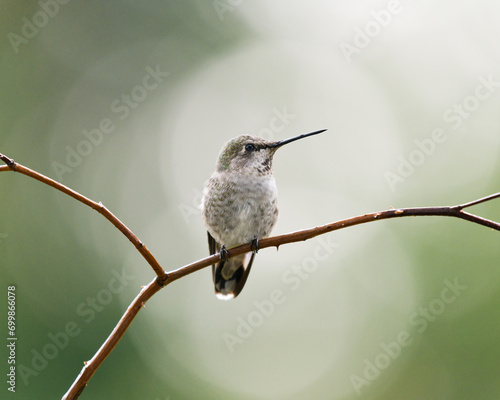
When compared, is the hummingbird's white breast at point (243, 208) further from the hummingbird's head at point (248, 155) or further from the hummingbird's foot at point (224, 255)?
the hummingbird's foot at point (224, 255)

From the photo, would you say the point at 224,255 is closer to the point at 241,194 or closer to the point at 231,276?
the point at 241,194

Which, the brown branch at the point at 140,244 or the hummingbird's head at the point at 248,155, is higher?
the hummingbird's head at the point at 248,155

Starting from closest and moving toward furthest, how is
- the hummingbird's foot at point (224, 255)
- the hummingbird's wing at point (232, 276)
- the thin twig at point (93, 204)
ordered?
the thin twig at point (93, 204) < the hummingbird's foot at point (224, 255) < the hummingbird's wing at point (232, 276)

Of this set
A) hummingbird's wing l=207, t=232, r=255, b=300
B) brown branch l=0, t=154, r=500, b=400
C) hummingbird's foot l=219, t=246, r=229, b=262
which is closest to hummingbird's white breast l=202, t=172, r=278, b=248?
hummingbird's wing l=207, t=232, r=255, b=300

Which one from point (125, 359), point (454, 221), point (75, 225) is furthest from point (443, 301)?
point (75, 225)

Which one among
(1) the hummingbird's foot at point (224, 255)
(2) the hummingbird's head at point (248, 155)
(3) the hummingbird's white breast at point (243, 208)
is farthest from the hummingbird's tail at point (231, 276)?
(1) the hummingbird's foot at point (224, 255)

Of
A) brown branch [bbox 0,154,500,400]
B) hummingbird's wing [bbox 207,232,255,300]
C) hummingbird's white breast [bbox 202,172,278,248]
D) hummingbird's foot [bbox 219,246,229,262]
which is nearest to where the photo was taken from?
brown branch [bbox 0,154,500,400]

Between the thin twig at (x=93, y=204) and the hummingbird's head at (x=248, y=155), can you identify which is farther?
the hummingbird's head at (x=248, y=155)

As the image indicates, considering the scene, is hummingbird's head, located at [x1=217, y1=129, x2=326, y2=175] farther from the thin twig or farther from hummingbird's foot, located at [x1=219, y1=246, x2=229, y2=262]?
the thin twig
